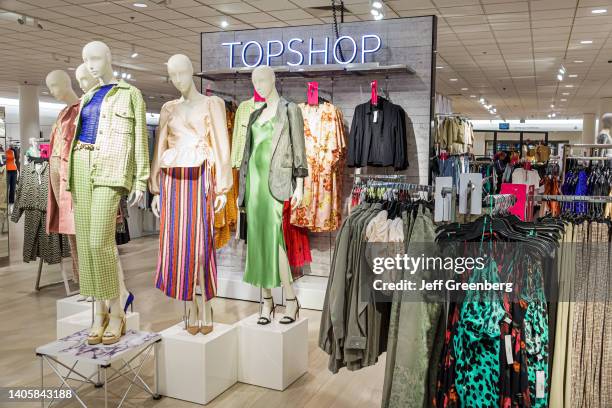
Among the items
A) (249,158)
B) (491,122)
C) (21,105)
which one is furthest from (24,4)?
(491,122)

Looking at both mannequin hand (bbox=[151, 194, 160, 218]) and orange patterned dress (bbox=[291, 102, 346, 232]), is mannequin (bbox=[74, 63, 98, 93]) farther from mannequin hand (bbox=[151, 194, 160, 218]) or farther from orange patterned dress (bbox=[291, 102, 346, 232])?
orange patterned dress (bbox=[291, 102, 346, 232])

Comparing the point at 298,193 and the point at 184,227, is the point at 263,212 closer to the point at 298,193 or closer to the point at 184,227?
the point at 298,193

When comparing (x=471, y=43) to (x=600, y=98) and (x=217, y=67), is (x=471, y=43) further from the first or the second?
(x=600, y=98)

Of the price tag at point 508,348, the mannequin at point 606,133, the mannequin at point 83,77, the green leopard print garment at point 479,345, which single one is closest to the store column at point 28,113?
the mannequin at point 83,77

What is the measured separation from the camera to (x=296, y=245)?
5.59 metres

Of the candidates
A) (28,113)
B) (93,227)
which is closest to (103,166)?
(93,227)

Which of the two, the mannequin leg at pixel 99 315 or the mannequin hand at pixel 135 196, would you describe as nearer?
the mannequin hand at pixel 135 196

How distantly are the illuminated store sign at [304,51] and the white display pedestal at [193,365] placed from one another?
312 centimetres

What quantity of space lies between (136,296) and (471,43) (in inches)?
261

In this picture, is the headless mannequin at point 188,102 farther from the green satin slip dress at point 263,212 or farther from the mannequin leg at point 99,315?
the mannequin leg at point 99,315

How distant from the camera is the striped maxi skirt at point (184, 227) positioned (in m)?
3.47

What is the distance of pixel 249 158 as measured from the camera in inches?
151

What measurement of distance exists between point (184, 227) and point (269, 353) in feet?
3.23

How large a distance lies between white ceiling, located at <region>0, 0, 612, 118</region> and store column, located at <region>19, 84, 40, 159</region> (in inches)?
39.7
